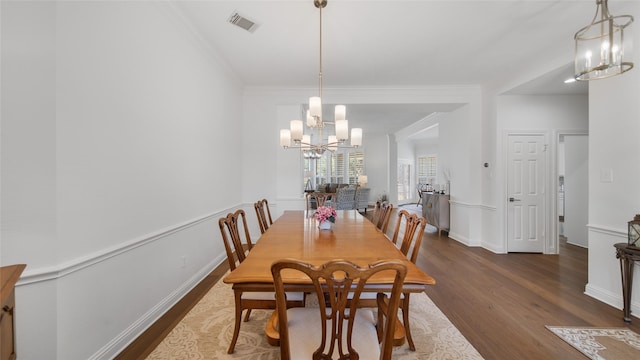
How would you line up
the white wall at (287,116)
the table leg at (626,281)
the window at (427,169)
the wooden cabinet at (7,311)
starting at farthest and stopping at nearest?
the window at (427,169) < the white wall at (287,116) < the table leg at (626,281) < the wooden cabinet at (7,311)

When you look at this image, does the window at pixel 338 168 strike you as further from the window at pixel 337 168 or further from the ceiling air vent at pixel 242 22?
the ceiling air vent at pixel 242 22

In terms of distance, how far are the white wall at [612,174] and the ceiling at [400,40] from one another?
2.48 feet

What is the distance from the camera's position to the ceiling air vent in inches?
95.0

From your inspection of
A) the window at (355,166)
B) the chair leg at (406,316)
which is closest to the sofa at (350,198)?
the window at (355,166)

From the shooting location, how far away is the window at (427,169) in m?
10.8

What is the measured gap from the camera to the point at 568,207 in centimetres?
449

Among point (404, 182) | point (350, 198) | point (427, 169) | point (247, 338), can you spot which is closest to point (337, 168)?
point (350, 198)

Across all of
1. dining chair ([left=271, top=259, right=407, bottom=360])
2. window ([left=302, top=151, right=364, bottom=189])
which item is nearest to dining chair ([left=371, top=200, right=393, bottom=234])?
dining chair ([left=271, top=259, right=407, bottom=360])

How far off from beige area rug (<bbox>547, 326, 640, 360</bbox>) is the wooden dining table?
159cm

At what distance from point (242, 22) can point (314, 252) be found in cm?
248

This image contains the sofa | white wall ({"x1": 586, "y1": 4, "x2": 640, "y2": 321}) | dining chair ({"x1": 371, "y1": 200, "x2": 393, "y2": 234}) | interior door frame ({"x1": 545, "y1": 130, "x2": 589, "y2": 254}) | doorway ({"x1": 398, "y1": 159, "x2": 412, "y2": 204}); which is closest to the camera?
white wall ({"x1": 586, "y1": 4, "x2": 640, "y2": 321})

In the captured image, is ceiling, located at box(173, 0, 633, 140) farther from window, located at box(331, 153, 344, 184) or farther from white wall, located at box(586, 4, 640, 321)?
window, located at box(331, 153, 344, 184)

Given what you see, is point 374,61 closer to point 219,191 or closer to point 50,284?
point 219,191

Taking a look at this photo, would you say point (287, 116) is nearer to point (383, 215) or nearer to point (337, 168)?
point (383, 215)
